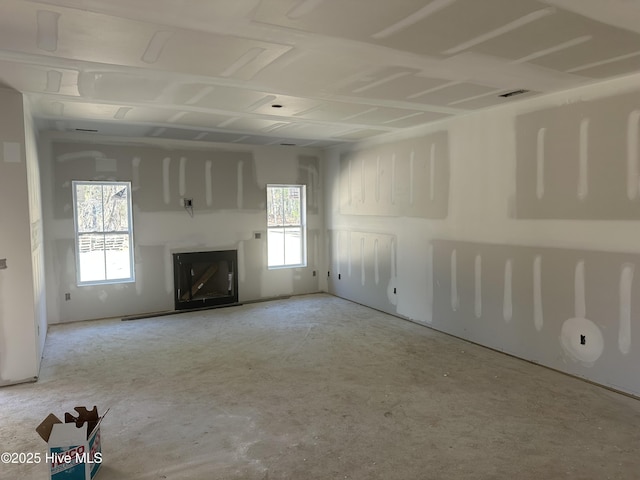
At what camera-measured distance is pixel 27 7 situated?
2229 millimetres

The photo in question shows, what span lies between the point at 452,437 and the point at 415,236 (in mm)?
3187

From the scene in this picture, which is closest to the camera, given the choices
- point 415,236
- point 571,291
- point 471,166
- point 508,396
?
point 508,396

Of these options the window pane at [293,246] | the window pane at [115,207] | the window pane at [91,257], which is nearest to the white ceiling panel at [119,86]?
the window pane at [115,207]

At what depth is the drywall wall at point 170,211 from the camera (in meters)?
5.94

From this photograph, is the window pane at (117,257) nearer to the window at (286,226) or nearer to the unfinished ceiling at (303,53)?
the unfinished ceiling at (303,53)

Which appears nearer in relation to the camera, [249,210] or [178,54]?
[178,54]

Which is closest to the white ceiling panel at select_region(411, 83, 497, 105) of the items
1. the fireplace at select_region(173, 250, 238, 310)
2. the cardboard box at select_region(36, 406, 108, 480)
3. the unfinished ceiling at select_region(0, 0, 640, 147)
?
the unfinished ceiling at select_region(0, 0, 640, 147)

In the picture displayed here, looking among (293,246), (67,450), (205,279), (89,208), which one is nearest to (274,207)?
(293,246)

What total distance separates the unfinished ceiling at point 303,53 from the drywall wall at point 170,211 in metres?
1.37

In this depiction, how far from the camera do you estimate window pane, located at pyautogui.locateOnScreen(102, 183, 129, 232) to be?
6.27 m

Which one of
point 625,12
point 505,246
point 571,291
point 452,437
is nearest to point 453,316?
point 505,246

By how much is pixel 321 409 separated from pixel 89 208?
4.66 metres

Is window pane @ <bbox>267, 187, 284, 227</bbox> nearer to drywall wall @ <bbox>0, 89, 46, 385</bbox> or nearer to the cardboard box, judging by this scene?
drywall wall @ <bbox>0, 89, 46, 385</bbox>

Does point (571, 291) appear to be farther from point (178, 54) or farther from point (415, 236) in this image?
point (178, 54)
